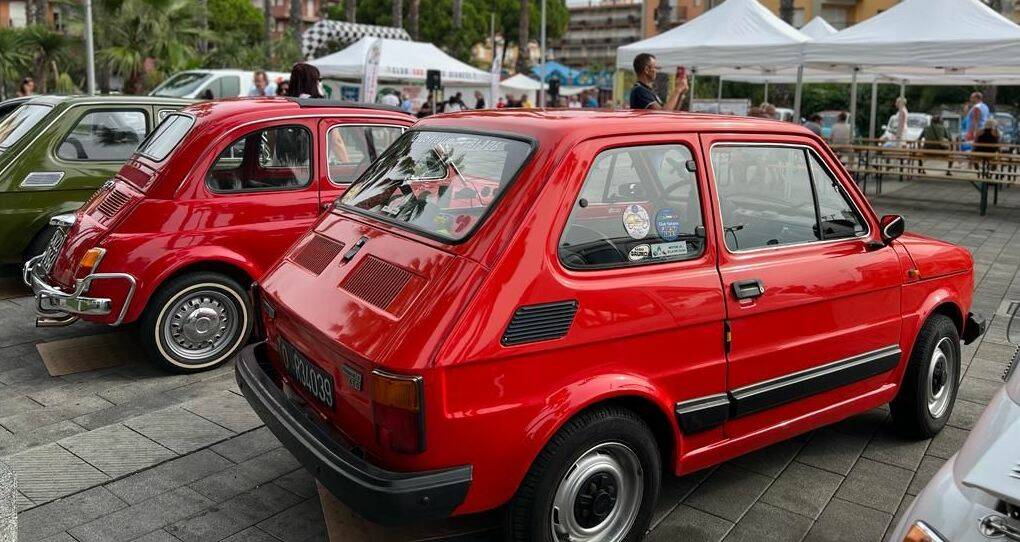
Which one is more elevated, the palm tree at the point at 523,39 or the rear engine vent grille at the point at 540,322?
the palm tree at the point at 523,39

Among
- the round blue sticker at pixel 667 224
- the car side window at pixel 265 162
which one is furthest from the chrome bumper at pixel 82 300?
the round blue sticker at pixel 667 224

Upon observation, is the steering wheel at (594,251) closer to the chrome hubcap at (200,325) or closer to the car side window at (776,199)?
the car side window at (776,199)

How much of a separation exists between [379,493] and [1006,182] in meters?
13.8

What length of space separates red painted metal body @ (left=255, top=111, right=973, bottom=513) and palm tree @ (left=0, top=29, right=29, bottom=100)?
1939 centimetres

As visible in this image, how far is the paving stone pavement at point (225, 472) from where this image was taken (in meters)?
3.66

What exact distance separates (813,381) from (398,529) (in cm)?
196

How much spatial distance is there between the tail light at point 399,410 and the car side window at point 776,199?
60.9 inches

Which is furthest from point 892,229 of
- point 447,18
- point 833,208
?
point 447,18

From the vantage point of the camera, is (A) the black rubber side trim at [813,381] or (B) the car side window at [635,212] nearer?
(B) the car side window at [635,212]

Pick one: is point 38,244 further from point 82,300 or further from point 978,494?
point 978,494

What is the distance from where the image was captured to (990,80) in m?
18.0

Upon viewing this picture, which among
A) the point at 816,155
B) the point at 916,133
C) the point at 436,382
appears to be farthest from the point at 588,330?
the point at 916,133

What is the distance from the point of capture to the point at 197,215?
5621 millimetres

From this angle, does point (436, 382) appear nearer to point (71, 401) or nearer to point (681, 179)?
point (681, 179)
